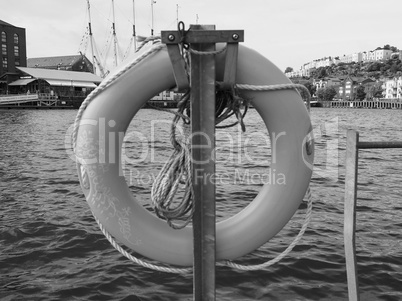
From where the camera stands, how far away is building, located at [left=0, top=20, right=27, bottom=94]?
6228 cm

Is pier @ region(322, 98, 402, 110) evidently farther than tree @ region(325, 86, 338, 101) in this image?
No

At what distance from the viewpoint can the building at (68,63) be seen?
264 feet

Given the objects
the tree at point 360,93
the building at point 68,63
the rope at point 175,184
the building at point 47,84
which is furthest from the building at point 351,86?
the rope at point 175,184

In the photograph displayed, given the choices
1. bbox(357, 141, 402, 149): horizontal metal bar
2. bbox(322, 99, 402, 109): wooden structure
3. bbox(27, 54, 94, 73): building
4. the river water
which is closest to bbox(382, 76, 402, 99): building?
bbox(322, 99, 402, 109): wooden structure

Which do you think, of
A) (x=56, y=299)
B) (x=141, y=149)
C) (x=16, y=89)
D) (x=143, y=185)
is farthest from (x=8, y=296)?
(x=16, y=89)

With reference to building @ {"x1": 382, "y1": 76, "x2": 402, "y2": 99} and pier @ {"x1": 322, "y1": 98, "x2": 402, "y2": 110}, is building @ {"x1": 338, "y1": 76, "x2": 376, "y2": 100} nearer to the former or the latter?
building @ {"x1": 382, "y1": 76, "x2": 402, "y2": 99}

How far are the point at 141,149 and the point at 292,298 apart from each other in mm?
12670

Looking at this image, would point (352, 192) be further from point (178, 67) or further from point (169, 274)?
point (169, 274)

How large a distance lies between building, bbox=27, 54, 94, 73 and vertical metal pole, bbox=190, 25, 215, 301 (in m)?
80.6

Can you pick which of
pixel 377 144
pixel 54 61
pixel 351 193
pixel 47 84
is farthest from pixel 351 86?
pixel 351 193

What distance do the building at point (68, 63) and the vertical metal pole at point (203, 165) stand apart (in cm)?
8064

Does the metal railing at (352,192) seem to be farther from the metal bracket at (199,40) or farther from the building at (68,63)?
the building at (68,63)

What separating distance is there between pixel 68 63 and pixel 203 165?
85873mm

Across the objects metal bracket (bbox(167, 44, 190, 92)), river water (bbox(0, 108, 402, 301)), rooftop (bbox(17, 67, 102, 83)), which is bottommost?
river water (bbox(0, 108, 402, 301))
